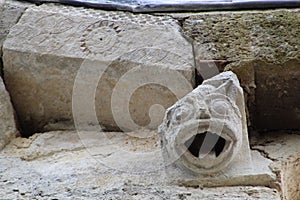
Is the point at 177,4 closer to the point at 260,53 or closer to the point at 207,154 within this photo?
the point at 260,53

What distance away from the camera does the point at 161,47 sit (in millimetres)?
1745

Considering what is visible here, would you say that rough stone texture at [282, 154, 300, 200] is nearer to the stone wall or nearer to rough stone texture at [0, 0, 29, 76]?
the stone wall

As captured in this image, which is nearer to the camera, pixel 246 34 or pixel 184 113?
pixel 184 113

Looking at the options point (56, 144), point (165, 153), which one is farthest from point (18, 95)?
point (165, 153)

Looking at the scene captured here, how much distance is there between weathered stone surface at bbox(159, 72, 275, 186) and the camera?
1.40m

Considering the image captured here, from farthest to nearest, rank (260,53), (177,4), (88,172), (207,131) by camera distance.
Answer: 1. (177,4)
2. (260,53)
3. (88,172)
4. (207,131)

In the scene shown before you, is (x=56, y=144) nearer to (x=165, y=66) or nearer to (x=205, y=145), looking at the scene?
(x=165, y=66)

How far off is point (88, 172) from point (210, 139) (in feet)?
1.00

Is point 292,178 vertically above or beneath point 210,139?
beneath

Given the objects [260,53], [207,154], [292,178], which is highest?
[260,53]

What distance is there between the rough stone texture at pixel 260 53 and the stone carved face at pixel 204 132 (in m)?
0.25

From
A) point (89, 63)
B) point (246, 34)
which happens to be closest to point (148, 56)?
point (89, 63)

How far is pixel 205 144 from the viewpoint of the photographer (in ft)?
4.66

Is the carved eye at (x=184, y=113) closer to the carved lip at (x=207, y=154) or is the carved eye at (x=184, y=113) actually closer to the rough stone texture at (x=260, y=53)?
the carved lip at (x=207, y=154)
